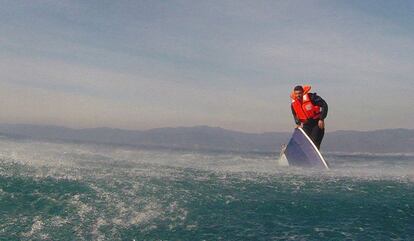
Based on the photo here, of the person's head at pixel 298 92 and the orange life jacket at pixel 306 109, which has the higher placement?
the person's head at pixel 298 92

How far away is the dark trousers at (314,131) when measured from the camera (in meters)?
18.3

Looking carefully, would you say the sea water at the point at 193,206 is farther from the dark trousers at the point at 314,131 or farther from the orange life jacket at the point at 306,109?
the orange life jacket at the point at 306,109

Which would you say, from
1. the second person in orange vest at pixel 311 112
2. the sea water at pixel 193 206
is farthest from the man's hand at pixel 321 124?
the sea water at pixel 193 206

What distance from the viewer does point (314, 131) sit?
18312 millimetres

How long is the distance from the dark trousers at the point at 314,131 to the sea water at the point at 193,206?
15.9ft

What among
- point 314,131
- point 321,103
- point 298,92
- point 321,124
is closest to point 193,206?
point 321,124

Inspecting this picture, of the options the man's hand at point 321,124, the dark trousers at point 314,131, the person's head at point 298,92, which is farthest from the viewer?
the person's head at point 298,92

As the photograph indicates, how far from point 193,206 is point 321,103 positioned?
11.4 m

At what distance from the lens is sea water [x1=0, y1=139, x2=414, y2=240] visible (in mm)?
7316

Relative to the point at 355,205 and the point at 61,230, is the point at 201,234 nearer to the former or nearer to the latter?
the point at 61,230

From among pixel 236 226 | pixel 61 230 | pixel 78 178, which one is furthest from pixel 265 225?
pixel 78 178

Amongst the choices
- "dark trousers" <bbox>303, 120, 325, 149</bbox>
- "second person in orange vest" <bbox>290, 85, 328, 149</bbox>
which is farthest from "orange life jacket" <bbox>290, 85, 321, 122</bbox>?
"dark trousers" <bbox>303, 120, 325, 149</bbox>

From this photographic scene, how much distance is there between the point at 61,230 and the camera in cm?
Answer: 720

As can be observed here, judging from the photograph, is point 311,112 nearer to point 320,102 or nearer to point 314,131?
point 320,102
